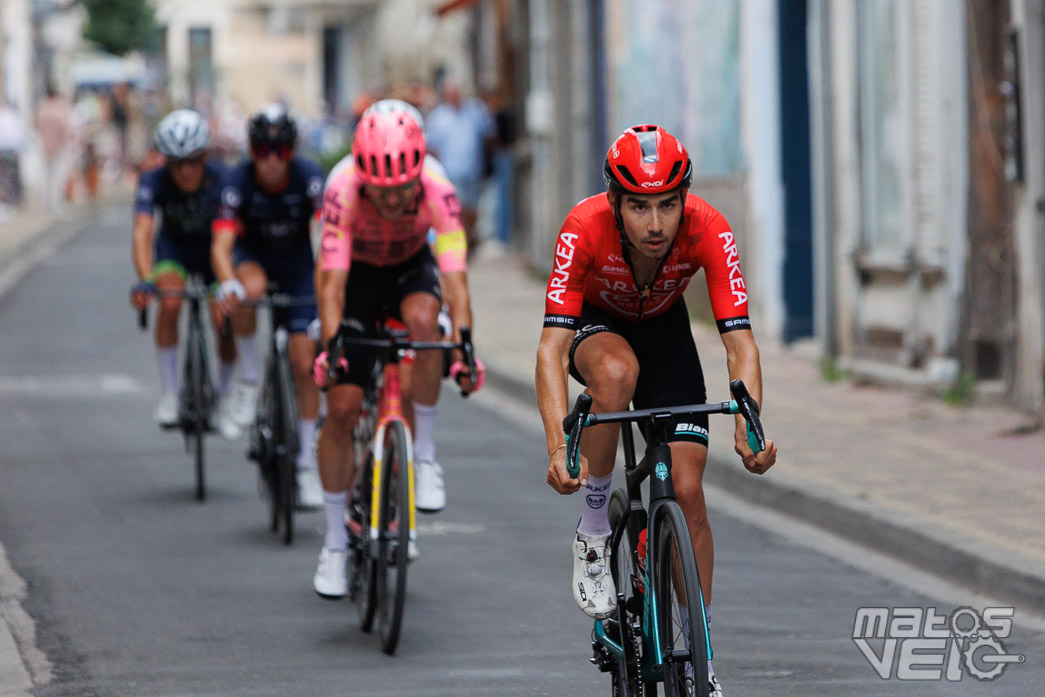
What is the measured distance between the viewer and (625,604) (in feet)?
17.9

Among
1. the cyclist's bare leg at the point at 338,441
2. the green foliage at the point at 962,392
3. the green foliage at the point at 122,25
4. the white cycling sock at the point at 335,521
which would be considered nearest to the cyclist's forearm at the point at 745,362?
the cyclist's bare leg at the point at 338,441

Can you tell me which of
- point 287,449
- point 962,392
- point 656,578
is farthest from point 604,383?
point 962,392

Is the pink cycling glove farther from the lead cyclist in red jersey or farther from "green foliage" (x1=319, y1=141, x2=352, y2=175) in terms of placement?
"green foliage" (x1=319, y1=141, x2=352, y2=175)

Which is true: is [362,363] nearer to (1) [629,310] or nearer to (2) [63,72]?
(1) [629,310]

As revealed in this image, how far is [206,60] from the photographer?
70.0m

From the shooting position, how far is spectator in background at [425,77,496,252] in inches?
953

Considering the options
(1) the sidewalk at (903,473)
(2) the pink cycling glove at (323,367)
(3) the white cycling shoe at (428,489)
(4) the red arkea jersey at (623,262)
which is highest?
(4) the red arkea jersey at (623,262)

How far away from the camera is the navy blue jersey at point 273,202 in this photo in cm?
925

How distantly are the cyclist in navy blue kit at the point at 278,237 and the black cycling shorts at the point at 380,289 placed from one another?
61.4 inches

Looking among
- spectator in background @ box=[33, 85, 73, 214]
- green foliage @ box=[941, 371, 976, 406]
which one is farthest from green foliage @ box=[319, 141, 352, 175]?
green foliage @ box=[941, 371, 976, 406]

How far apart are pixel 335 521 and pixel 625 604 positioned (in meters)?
2.12

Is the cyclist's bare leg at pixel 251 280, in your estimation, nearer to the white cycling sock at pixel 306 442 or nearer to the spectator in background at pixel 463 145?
the white cycling sock at pixel 306 442

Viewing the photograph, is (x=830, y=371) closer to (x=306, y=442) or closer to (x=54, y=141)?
(x=306, y=442)

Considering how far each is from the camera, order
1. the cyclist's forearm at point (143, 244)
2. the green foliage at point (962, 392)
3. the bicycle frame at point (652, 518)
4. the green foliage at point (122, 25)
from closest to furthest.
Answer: the bicycle frame at point (652, 518)
the cyclist's forearm at point (143, 244)
the green foliage at point (962, 392)
the green foliage at point (122, 25)
